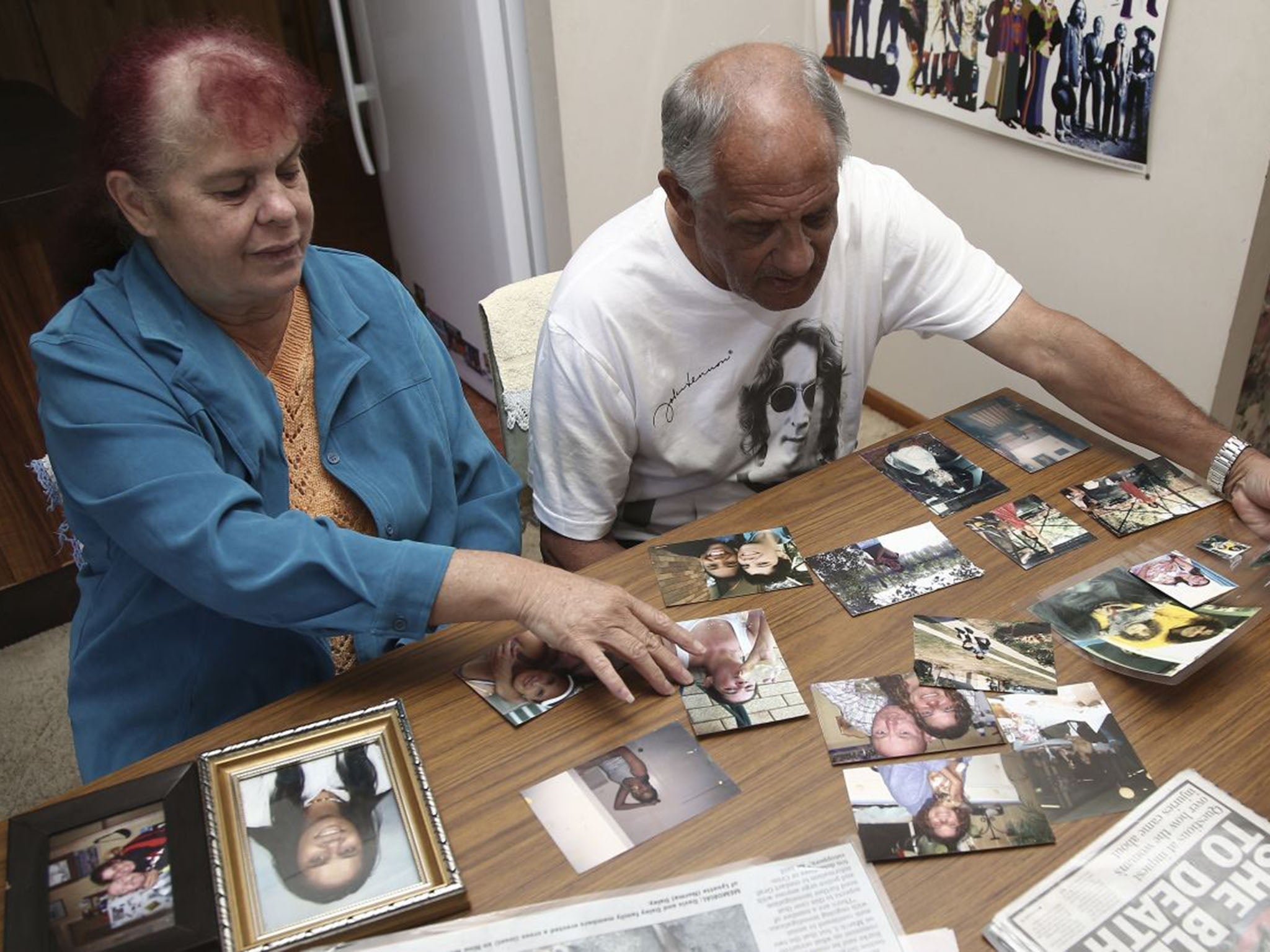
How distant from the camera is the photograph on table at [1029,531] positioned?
1266 mm

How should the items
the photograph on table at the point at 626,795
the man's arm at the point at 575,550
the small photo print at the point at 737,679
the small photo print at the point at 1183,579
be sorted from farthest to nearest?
the man's arm at the point at 575,550 < the small photo print at the point at 1183,579 < the small photo print at the point at 737,679 < the photograph on table at the point at 626,795

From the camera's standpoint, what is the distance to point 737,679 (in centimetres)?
111

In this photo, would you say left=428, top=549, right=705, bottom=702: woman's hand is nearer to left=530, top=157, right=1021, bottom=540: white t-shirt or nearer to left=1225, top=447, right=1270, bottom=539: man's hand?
left=530, top=157, right=1021, bottom=540: white t-shirt

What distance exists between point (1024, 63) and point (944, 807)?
6.01 ft

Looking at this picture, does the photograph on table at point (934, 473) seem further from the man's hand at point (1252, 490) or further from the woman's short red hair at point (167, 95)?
the woman's short red hair at point (167, 95)

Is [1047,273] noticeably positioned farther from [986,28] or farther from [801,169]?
[801,169]

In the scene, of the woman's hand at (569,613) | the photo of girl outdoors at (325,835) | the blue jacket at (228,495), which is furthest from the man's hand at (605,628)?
the photo of girl outdoors at (325,835)

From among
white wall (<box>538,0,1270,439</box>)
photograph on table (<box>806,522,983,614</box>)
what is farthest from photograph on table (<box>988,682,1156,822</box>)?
white wall (<box>538,0,1270,439</box>)

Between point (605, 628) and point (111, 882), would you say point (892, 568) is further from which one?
point (111, 882)

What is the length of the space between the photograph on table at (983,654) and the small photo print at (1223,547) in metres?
0.26

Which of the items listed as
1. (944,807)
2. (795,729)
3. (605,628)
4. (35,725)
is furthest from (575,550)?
(35,725)

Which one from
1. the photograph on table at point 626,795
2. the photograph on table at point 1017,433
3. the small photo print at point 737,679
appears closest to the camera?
the photograph on table at point 626,795

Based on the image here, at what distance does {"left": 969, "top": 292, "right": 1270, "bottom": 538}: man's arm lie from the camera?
1.31 m

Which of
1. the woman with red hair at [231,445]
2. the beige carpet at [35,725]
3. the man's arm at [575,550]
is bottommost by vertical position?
the beige carpet at [35,725]
